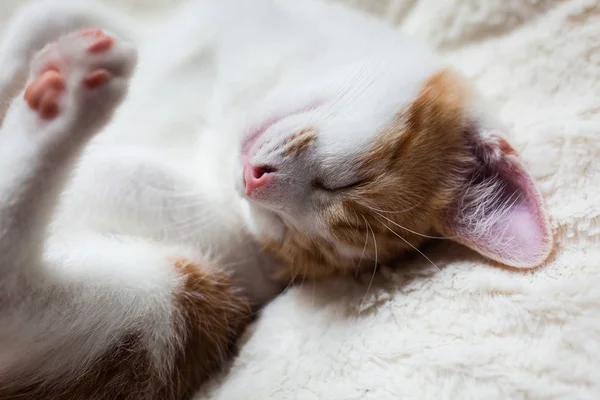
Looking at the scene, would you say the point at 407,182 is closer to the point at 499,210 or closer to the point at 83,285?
Answer: the point at 499,210

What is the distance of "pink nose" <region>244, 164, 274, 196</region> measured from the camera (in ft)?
2.73

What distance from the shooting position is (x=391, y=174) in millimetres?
842

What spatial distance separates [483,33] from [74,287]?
907 millimetres

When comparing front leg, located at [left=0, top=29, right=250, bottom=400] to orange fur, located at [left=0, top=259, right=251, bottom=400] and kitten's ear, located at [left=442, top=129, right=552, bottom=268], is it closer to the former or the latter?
orange fur, located at [left=0, top=259, right=251, bottom=400]

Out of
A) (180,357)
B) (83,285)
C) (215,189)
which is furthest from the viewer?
(215,189)

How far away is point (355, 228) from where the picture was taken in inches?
35.1

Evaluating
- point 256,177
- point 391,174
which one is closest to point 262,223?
point 256,177

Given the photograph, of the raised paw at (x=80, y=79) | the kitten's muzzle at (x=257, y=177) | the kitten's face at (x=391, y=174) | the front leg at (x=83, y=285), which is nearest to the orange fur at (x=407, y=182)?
the kitten's face at (x=391, y=174)

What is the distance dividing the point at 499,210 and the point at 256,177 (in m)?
0.39

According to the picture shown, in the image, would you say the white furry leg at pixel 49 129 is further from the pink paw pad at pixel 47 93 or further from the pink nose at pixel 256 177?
the pink nose at pixel 256 177

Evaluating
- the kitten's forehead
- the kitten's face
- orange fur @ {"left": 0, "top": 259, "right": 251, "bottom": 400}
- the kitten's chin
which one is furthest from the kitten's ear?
orange fur @ {"left": 0, "top": 259, "right": 251, "bottom": 400}

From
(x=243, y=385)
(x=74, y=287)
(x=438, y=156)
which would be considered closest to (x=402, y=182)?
(x=438, y=156)

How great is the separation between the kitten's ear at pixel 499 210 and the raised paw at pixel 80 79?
0.56 m

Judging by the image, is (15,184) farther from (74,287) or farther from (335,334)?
(335,334)
